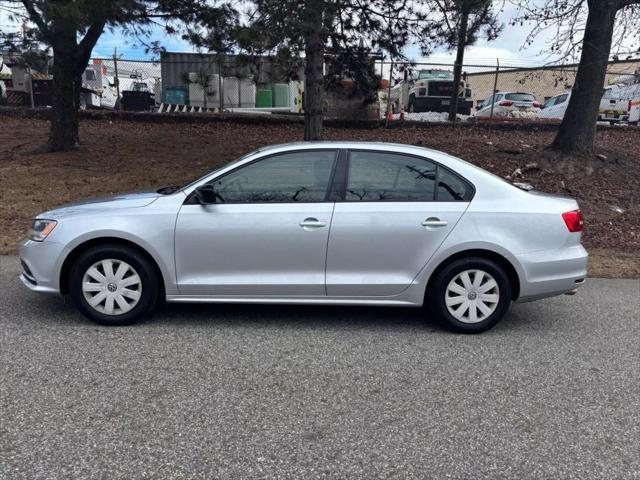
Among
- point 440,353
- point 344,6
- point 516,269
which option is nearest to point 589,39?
point 344,6

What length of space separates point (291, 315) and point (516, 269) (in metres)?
2.02

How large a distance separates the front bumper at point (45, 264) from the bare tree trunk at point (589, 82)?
30.9 feet

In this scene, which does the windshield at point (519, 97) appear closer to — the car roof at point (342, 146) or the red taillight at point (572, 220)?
the red taillight at point (572, 220)

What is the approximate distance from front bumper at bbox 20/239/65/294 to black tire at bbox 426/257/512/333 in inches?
123

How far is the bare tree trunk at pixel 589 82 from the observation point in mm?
10062

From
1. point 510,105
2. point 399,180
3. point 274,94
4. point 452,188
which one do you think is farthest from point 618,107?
point 399,180

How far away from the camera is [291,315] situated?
5.14 meters

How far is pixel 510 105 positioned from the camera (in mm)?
22266

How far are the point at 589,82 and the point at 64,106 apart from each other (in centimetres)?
1086

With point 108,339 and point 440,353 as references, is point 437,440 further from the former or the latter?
point 108,339

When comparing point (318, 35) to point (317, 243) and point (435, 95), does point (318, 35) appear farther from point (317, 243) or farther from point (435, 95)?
point (435, 95)

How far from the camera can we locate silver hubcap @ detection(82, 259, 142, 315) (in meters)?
4.64

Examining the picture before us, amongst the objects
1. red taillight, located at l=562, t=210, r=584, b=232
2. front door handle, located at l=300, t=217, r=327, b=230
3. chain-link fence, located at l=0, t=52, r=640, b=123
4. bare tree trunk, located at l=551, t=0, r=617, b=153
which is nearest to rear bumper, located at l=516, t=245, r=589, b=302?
red taillight, located at l=562, t=210, r=584, b=232

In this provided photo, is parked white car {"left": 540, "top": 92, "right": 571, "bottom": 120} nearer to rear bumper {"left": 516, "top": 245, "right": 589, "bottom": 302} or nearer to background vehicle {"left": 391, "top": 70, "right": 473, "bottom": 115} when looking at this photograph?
background vehicle {"left": 391, "top": 70, "right": 473, "bottom": 115}
